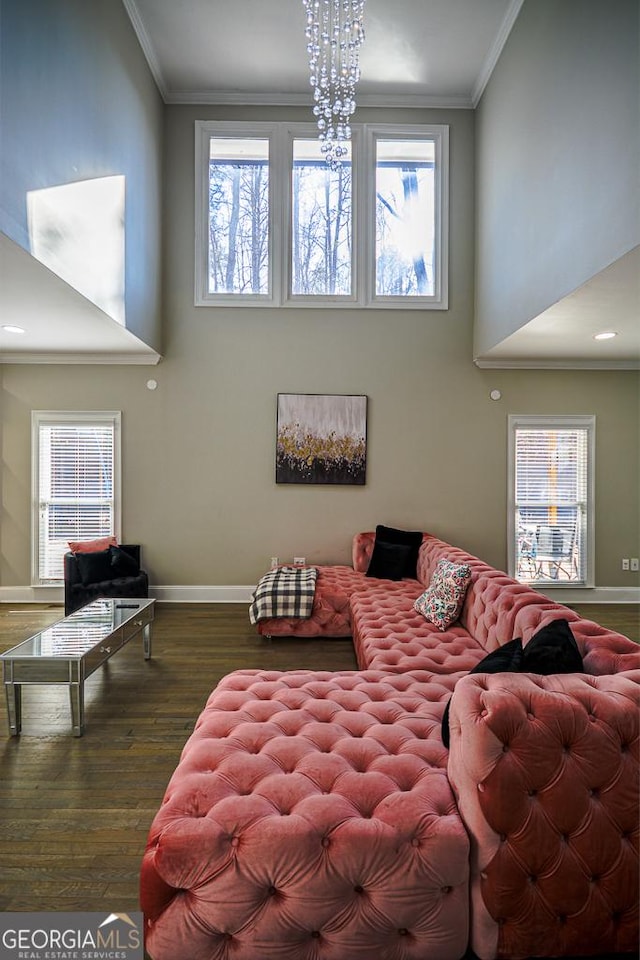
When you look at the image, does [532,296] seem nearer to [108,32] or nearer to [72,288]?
[72,288]

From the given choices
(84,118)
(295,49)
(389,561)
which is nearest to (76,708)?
(389,561)

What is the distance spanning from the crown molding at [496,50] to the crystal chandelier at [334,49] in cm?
129

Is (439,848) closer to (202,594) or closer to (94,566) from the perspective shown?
(94,566)

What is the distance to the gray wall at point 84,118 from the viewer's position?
274 centimetres

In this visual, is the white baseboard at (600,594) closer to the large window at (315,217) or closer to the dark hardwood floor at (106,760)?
the dark hardwood floor at (106,760)

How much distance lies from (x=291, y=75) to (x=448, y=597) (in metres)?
5.28

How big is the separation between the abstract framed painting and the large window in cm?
108

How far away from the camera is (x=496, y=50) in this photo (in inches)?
196

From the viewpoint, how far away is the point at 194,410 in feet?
19.1

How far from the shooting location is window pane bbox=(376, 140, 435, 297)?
231 inches

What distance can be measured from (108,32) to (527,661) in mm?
5190

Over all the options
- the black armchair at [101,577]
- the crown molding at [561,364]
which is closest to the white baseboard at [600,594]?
the crown molding at [561,364]

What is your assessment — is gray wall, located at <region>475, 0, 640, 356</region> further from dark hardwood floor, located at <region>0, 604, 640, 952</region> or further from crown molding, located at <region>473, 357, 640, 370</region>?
dark hardwood floor, located at <region>0, 604, 640, 952</region>

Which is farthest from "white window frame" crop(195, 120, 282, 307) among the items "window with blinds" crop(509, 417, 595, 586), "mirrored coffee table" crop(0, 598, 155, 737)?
"mirrored coffee table" crop(0, 598, 155, 737)
